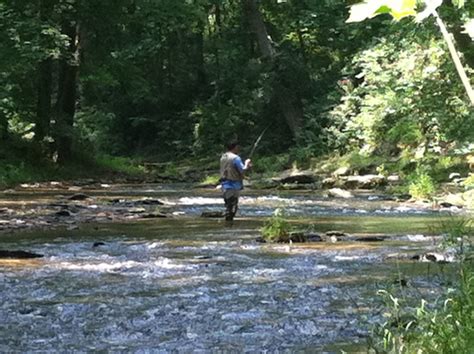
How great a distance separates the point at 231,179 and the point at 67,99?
15.2 m

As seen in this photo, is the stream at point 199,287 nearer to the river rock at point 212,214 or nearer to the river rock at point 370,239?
the river rock at point 370,239

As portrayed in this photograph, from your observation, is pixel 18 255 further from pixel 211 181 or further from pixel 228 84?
pixel 228 84

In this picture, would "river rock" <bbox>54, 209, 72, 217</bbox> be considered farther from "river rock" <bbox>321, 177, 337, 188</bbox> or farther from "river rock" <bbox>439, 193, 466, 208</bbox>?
"river rock" <bbox>321, 177, 337, 188</bbox>

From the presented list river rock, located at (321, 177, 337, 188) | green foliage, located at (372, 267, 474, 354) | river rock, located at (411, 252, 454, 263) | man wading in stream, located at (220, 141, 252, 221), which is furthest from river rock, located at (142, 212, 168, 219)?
green foliage, located at (372, 267, 474, 354)

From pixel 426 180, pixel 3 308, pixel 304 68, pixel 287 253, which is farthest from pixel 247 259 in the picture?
pixel 304 68

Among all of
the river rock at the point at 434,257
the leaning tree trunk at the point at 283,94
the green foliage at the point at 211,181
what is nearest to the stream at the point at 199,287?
the river rock at the point at 434,257

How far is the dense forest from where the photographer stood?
1969 centimetres

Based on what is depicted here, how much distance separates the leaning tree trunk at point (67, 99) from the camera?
82.2 feet

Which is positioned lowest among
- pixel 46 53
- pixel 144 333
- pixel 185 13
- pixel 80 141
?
pixel 144 333

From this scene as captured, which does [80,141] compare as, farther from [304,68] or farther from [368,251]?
[368,251]

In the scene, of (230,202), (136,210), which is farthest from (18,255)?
(136,210)

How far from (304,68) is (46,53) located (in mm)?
13613

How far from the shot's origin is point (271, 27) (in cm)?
3850

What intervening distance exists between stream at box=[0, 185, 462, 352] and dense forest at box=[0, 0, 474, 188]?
342 centimetres
